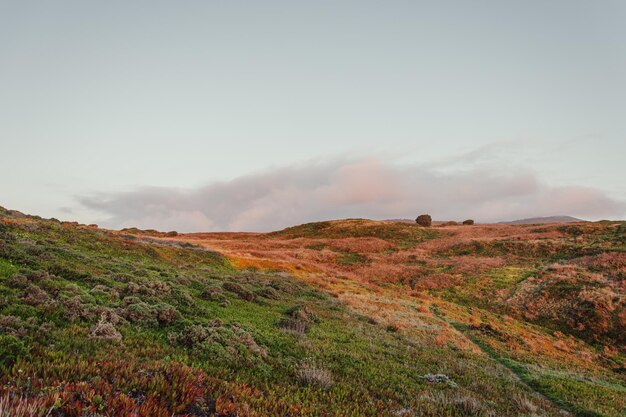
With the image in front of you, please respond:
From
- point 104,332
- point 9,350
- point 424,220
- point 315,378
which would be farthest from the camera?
point 424,220

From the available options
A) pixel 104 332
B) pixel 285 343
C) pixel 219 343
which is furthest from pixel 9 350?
pixel 285 343

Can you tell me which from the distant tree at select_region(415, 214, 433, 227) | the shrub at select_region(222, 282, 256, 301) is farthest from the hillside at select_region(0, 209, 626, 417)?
the distant tree at select_region(415, 214, 433, 227)

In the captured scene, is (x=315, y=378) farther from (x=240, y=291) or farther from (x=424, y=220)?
(x=424, y=220)

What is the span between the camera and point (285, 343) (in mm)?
12203

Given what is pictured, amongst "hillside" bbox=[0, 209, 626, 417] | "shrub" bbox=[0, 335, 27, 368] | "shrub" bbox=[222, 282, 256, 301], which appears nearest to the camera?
"shrub" bbox=[0, 335, 27, 368]

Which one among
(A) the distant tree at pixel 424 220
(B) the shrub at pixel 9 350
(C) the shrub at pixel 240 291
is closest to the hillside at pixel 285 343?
(B) the shrub at pixel 9 350

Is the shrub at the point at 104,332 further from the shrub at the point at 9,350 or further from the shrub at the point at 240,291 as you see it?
the shrub at the point at 240,291

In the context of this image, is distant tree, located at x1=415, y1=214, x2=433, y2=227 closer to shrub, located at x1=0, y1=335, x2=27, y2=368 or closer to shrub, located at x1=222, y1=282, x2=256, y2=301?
shrub, located at x1=222, y1=282, x2=256, y2=301

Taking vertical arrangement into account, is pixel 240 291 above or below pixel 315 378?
below

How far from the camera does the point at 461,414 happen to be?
859cm

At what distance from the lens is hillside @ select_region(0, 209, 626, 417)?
575cm

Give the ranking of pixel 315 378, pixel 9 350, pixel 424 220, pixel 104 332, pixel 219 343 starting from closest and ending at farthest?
pixel 9 350
pixel 104 332
pixel 315 378
pixel 219 343
pixel 424 220

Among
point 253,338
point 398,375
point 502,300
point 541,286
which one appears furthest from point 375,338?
point 541,286

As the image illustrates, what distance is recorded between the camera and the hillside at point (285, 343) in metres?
5.75
